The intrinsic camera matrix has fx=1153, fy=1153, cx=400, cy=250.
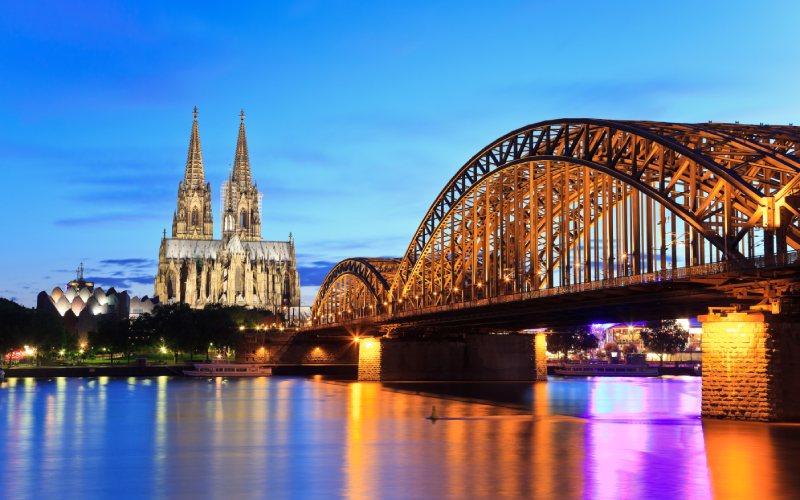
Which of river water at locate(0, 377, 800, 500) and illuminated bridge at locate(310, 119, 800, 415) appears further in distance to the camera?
illuminated bridge at locate(310, 119, 800, 415)

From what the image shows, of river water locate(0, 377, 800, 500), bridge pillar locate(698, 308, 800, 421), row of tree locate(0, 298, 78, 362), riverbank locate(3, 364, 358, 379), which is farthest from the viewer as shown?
row of tree locate(0, 298, 78, 362)

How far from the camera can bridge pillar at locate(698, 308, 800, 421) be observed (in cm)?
5569

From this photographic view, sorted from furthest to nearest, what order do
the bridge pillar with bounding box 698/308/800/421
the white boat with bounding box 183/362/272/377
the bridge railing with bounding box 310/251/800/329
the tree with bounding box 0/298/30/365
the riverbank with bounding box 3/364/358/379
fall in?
the white boat with bounding box 183/362/272/377
the tree with bounding box 0/298/30/365
the riverbank with bounding box 3/364/358/379
the bridge pillar with bounding box 698/308/800/421
the bridge railing with bounding box 310/251/800/329

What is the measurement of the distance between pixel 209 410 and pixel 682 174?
33.9 metres

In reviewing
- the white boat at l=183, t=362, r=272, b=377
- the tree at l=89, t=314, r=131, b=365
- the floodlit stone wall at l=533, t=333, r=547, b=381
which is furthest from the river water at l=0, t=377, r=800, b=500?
the tree at l=89, t=314, r=131, b=365

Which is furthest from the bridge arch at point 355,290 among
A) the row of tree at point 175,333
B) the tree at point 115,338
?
the tree at point 115,338

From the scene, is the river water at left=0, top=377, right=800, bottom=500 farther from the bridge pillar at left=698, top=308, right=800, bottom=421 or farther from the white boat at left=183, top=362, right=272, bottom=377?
the white boat at left=183, top=362, right=272, bottom=377

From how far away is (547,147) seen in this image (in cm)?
8612

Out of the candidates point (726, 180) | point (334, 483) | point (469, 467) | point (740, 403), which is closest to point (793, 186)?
point (726, 180)

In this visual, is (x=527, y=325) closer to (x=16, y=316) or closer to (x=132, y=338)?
(x=16, y=316)

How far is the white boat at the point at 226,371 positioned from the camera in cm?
15250

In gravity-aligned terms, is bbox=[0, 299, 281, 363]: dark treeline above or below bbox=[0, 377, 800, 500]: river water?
above

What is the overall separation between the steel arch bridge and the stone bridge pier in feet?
24.2

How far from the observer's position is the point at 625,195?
251 feet
